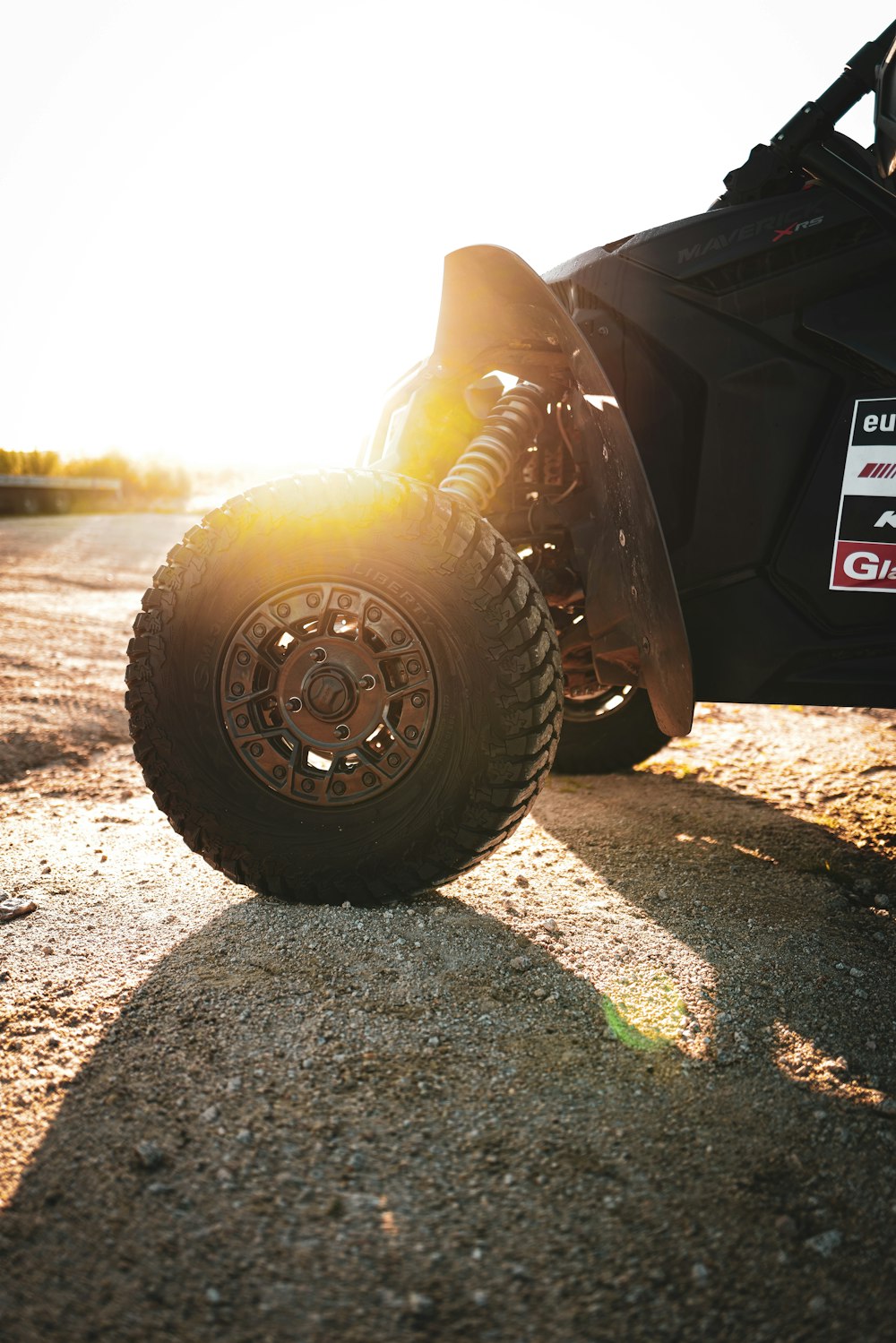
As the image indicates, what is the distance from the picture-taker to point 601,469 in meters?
2.39

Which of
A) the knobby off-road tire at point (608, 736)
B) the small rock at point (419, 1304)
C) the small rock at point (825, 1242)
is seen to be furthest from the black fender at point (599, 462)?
the small rock at point (419, 1304)

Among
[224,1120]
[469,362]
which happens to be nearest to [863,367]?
[469,362]

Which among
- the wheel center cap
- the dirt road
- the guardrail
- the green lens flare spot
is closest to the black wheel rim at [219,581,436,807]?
the wheel center cap

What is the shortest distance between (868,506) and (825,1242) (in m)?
1.74

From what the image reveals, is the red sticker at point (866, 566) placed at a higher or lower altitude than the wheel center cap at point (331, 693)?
higher

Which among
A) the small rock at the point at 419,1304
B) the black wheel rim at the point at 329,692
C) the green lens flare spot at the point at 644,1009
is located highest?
the black wheel rim at the point at 329,692

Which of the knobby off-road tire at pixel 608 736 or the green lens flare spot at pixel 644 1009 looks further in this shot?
the knobby off-road tire at pixel 608 736

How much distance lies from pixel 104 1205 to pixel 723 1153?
1108 millimetres

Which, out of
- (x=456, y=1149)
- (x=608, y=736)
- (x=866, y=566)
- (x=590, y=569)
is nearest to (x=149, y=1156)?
(x=456, y=1149)

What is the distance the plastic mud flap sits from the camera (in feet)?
7.45

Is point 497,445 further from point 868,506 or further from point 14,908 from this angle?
point 14,908

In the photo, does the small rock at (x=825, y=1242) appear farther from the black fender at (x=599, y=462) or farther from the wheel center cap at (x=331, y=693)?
the wheel center cap at (x=331, y=693)

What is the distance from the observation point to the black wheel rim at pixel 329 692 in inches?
89.5

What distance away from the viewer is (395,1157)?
1.59 meters
